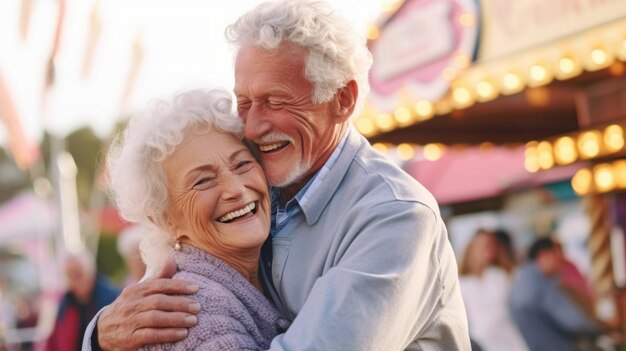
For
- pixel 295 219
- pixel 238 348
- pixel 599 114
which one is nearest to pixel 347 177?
pixel 295 219

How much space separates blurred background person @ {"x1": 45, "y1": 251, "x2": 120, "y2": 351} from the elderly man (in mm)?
4262

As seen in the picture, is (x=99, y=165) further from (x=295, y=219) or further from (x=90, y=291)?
(x=90, y=291)

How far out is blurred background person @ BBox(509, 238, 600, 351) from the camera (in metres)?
6.53

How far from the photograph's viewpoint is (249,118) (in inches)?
77.4

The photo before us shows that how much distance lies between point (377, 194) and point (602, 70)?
3746mm

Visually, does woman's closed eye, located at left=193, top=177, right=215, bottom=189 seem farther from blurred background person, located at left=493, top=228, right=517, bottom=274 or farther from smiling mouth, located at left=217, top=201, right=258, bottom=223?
blurred background person, located at left=493, top=228, right=517, bottom=274

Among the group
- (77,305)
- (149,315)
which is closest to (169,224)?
(149,315)

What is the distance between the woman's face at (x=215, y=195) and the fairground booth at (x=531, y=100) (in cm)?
335

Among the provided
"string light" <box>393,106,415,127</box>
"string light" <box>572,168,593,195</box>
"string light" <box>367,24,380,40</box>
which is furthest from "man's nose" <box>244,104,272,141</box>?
"string light" <box>367,24,380,40</box>

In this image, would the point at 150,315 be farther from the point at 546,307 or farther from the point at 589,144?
the point at 546,307

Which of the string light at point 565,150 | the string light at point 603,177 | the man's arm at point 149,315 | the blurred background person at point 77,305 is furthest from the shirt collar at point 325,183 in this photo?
the blurred background person at point 77,305

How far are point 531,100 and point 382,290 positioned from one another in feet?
16.6

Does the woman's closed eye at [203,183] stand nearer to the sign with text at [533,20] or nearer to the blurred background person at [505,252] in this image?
the sign with text at [533,20]

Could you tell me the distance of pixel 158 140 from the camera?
1901 mm
